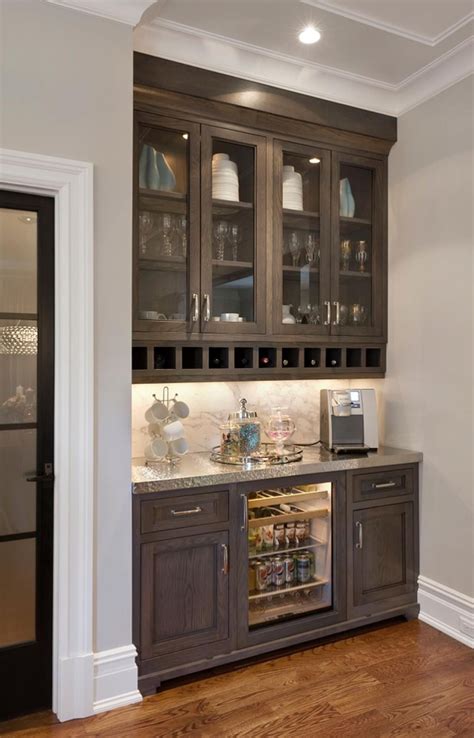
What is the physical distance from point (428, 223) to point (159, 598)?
2373 mm

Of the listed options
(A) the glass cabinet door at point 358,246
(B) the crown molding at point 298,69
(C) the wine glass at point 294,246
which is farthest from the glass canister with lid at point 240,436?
(B) the crown molding at point 298,69

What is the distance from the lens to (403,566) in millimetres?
3002

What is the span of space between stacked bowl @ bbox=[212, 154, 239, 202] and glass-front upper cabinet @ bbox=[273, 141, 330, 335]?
0.24 metres

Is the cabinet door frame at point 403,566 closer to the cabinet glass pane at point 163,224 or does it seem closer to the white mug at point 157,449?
the white mug at point 157,449

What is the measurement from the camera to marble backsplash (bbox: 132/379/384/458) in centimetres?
288

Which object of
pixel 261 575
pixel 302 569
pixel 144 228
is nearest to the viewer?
pixel 144 228

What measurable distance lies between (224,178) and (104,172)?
0.77 meters

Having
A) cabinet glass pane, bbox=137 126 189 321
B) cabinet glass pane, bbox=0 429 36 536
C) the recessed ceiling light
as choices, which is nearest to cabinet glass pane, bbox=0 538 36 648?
cabinet glass pane, bbox=0 429 36 536

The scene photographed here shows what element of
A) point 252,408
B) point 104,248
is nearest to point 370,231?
point 252,408

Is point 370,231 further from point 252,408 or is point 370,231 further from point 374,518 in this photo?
point 374,518

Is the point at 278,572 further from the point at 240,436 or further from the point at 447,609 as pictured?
the point at 447,609

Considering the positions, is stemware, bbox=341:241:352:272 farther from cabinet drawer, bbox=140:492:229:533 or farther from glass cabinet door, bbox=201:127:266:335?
cabinet drawer, bbox=140:492:229:533

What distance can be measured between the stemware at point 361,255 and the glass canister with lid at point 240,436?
1.18 m

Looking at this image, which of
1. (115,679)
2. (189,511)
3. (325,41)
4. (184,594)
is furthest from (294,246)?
(115,679)
